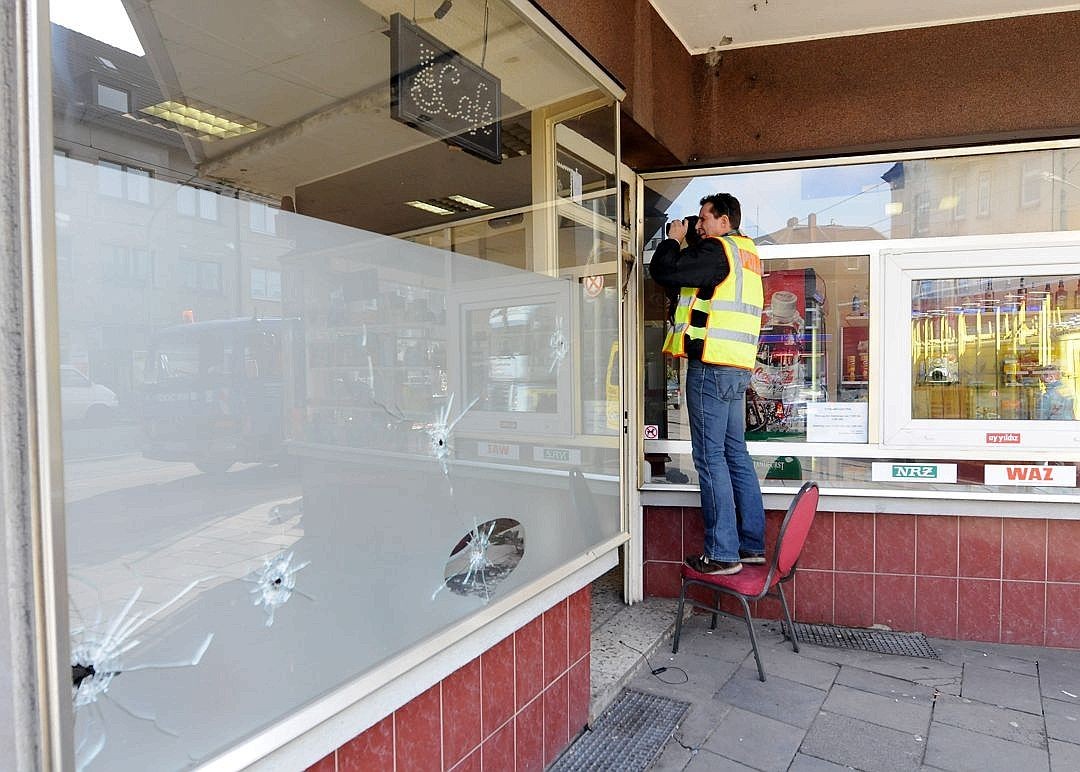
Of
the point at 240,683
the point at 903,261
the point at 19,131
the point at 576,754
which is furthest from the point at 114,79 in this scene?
the point at 903,261

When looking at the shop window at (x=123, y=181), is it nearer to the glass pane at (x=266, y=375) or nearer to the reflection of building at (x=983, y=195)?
the glass pane at (x=266, y=375)

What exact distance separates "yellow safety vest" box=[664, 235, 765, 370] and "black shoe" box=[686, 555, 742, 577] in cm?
106

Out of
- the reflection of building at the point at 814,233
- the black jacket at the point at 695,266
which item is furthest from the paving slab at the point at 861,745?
the reflection of building at the point at 814,233

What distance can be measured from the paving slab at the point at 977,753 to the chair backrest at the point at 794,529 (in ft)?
2.95

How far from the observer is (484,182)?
2180 millimetres

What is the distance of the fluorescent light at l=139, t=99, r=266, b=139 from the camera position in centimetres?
119

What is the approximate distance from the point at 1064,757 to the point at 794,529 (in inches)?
52.1

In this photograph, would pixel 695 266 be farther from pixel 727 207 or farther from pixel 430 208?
pixel 430 208

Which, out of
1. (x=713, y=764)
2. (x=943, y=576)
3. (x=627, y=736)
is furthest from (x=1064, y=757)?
(x=627, y=736)

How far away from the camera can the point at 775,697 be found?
3.17m

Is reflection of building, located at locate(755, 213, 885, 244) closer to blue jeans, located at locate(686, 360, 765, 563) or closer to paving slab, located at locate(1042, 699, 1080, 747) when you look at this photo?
blue jeans, located at locate(686, 360, 765, 563)

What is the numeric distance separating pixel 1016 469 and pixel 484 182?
3578 mm

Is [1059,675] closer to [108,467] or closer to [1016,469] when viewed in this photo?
[1016,469]

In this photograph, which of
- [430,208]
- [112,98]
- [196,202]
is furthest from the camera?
[430,208]
